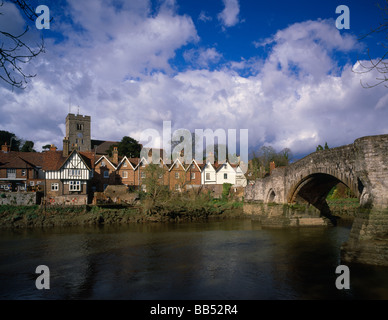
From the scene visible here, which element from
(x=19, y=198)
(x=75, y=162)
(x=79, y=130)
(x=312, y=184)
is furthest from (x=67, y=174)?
(x=79, y=130)

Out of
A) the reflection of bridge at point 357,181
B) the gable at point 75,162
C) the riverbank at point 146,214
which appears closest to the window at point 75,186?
the gable at point 75,162

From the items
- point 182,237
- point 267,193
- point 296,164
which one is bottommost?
point 182,237

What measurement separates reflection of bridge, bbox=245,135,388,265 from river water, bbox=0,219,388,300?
128 centimetres

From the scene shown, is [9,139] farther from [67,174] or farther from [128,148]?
[67,174]

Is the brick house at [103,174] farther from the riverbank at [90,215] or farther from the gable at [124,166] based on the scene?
the riverbank at [90,215]

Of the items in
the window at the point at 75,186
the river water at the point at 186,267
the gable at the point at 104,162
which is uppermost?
the gable at the point at 104,162

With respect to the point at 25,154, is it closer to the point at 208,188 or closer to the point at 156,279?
the point at 208,188

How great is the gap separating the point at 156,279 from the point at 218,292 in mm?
2520

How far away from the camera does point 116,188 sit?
106 feet

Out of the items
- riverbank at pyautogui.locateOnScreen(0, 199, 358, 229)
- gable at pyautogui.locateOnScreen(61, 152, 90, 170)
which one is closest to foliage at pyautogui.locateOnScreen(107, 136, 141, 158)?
gable at pyautogui.locateOnScreen(61, 152, 90, 170)

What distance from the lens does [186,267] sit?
11938mm

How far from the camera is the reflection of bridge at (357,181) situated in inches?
441

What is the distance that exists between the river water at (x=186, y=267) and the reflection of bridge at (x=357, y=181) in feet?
4.22
